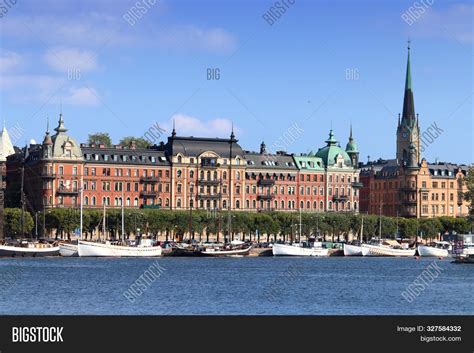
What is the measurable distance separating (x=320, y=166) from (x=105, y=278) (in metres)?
88.3

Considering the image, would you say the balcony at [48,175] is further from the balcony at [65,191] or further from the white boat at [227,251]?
the white boat at [227,251]

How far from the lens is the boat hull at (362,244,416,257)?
131625 millimetres

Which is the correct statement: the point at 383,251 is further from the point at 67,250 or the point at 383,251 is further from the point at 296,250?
the point at 67,250

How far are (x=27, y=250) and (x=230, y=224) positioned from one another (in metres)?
31.0

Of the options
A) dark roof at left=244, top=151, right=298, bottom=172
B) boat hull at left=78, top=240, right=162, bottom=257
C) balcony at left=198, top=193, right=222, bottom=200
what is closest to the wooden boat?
boat hull at left=78, top=240, right=162, bottom=257

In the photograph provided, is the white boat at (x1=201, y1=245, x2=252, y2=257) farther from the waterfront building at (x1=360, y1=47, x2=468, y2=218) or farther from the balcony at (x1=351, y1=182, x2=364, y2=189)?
the waterfront building at (x1=360, y1=47, x2=468, y2=218)

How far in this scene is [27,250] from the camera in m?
110

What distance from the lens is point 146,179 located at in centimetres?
15200

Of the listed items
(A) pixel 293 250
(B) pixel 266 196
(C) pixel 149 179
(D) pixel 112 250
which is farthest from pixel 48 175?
(A) pixel 293 250

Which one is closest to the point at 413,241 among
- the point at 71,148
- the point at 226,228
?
the point at 226,228

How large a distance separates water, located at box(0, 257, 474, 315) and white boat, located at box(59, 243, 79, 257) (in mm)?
5492

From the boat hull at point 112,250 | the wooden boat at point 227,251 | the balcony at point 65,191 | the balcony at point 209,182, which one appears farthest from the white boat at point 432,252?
the balcony at point 65,191

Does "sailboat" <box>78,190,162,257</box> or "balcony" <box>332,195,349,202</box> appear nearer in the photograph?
"sailboat" <box>78,190,162,257</box>

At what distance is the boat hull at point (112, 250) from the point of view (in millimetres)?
114875
